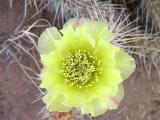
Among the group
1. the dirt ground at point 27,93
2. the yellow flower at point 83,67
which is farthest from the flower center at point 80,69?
the dirt ground at point 27,93

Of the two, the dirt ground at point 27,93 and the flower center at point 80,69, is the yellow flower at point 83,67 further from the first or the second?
the dirt ground at point 27,93

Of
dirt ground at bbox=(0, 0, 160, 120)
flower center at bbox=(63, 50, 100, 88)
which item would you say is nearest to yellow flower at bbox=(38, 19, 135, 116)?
flower center at bbox=(63, 50, 100, 88)

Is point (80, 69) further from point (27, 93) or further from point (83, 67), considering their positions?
point (27, 93)

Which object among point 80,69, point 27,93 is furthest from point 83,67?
point 27,93

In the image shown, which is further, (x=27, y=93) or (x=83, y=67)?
(x=27, y=93)

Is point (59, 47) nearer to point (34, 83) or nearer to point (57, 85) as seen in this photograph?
point (57, 85)

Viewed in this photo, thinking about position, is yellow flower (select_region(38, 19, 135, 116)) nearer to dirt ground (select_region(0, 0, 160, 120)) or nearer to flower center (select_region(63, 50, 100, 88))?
flower center (select_region(63, 50, 100, 88))

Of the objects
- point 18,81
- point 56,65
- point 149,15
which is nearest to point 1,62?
point 18,81

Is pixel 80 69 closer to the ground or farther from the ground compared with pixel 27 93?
farther from the ground
